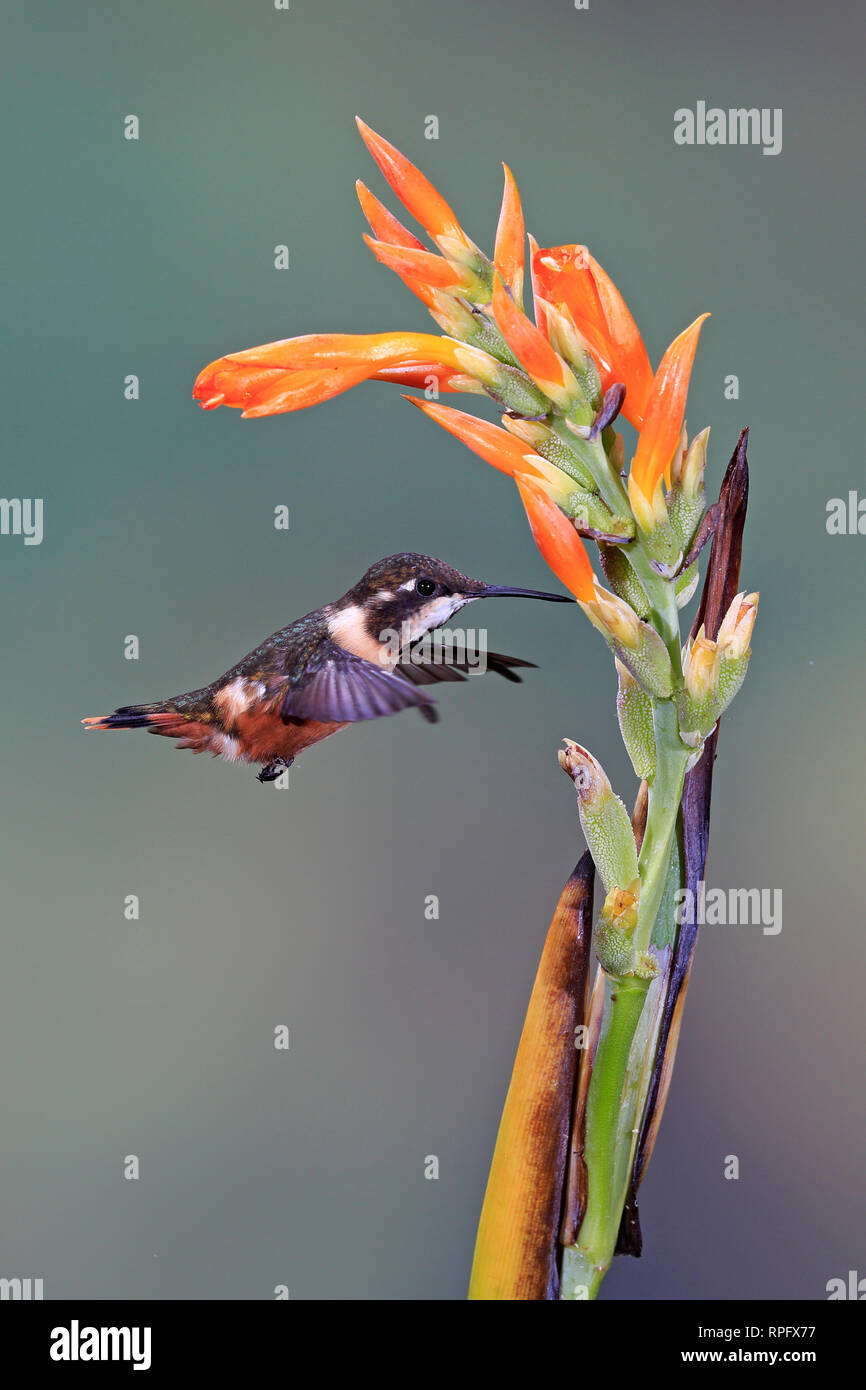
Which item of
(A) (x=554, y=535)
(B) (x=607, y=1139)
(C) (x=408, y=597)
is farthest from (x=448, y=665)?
(B) (x=607, y=1139)

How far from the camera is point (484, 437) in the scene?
0.58 metres

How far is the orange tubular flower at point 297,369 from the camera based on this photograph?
1.78ft

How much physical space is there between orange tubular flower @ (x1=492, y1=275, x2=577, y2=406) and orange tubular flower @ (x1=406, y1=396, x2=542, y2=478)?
0.03 metres

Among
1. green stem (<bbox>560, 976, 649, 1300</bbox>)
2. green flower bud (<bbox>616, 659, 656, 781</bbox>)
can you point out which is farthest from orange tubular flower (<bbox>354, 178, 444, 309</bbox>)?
green stem (<bbox>560, 976, 649, 1300</bbox>)

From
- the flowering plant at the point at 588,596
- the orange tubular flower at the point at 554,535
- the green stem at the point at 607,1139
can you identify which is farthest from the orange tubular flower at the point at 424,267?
the green stem at the point at 607,1139

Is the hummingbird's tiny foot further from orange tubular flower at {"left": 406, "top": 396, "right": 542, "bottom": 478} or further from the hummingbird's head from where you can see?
orange tubular flower at {"left": 406, "top": 396, "right": 542, "bottom": 478}

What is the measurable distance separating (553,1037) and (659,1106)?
0.08m

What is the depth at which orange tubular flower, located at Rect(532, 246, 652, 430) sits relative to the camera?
1.89 ft

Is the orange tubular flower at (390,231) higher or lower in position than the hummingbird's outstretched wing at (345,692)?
higher

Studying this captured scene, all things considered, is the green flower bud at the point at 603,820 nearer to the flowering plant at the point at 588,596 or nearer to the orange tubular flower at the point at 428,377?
the flowering plant at the point at 588,596

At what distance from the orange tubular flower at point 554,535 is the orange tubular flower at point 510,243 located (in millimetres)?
→ 119

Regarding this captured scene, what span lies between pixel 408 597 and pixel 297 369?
147mm
